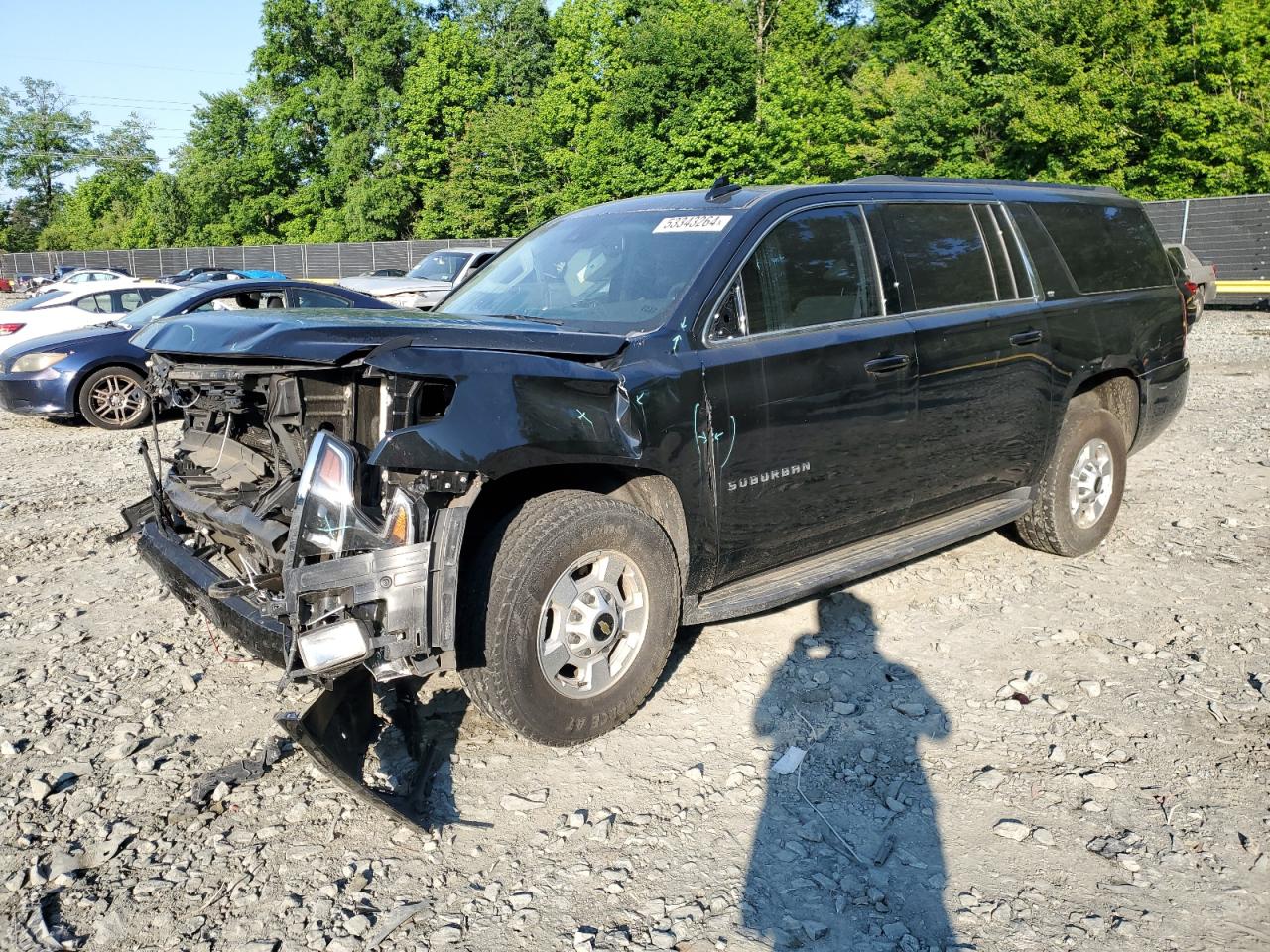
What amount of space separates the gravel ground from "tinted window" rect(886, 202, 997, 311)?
1564mm

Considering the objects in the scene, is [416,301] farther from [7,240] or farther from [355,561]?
[7,240]

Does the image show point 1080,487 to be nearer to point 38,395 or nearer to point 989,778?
point 989,778

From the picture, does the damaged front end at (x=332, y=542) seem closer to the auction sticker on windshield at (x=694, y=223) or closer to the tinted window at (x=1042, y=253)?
the auction sticker on windshield at (x=694, y=223)

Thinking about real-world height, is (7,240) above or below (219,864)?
above

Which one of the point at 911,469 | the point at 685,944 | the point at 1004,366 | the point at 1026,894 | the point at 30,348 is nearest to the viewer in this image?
the point at 685,944

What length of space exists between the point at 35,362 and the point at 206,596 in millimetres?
8302

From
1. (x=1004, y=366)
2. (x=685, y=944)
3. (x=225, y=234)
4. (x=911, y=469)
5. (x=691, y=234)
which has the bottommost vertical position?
(x=685, y=944)

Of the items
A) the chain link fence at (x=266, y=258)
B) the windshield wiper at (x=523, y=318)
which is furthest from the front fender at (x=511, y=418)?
the chain link fence at (x=266, y=258)

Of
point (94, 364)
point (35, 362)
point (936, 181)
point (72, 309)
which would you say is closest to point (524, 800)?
point (936, 181)

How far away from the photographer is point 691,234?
4.21 meters

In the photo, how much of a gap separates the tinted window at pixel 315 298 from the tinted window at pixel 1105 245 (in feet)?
23.7

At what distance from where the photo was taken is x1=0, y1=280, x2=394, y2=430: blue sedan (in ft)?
33.2

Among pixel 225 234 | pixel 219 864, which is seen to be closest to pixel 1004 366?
pixel 219 864

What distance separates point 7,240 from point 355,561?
94.7 meters
